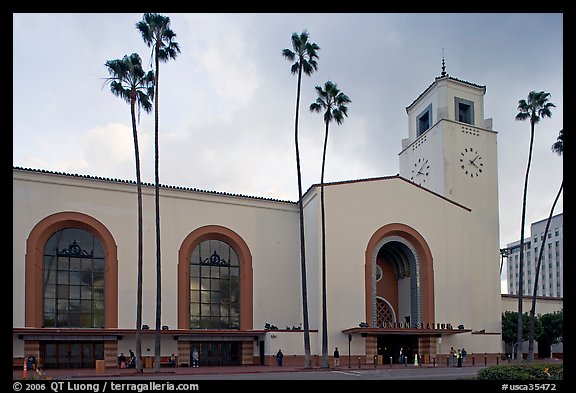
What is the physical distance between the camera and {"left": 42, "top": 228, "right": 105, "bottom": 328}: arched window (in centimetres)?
3522

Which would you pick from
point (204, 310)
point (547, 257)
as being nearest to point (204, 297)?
point (204, 310)

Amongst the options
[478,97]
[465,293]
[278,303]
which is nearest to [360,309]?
[278,303]

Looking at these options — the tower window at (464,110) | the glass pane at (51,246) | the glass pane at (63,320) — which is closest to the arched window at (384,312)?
the tower window at (464,110)

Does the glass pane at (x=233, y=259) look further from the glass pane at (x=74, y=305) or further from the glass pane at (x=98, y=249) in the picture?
the glass pane at (x=74, y=305)

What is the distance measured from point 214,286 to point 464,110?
86.3 ft

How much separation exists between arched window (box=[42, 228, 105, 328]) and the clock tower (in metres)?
26.9

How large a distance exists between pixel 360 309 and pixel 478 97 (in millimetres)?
22397

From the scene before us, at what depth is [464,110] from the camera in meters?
51.4

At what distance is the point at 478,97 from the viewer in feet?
169

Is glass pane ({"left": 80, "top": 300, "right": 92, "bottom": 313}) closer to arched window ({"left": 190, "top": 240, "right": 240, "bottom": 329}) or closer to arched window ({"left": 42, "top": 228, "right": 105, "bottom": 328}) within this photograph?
arched window ({"left": 42, "top": 228, "right": 105, "bottom": 328})

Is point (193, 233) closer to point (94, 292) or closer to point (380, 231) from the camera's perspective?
point (94, 292)

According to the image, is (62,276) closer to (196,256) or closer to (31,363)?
(31,363)

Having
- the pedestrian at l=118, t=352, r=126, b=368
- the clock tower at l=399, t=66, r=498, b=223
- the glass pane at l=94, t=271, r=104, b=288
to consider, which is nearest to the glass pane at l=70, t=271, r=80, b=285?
the glass pane at l=94, t=271, r=104, b=288
